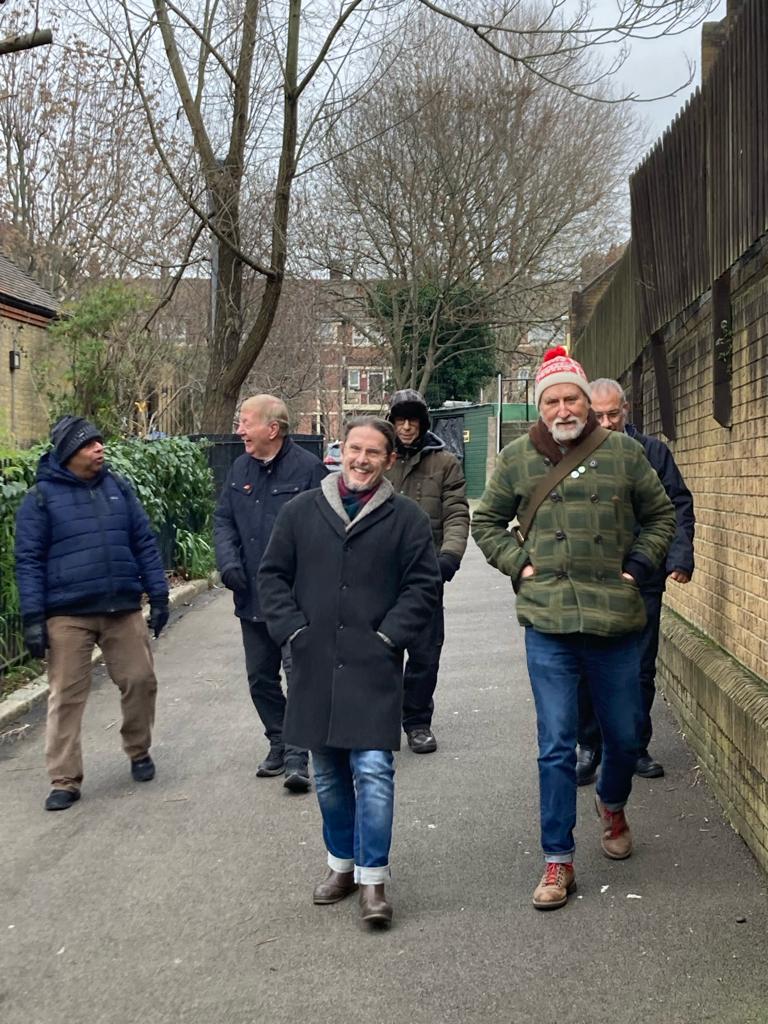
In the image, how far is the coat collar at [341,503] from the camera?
473cm

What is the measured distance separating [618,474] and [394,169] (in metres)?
30.3

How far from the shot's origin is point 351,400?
281 ft

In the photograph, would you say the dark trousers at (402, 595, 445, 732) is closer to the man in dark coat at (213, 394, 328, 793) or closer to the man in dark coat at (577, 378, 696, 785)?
the man in dark coat at (213, 394, 328, 793)

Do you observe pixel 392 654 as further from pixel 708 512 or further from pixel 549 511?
pixel 708 512

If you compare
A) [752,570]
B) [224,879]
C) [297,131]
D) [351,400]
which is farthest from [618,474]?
[351,400]

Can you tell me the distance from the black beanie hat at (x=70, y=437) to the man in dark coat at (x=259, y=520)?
2.43 feet

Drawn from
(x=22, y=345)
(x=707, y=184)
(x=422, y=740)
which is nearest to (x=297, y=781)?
(x=422, y=740)

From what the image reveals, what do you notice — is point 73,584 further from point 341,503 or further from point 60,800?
point 341,503

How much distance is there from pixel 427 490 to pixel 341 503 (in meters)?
2.26

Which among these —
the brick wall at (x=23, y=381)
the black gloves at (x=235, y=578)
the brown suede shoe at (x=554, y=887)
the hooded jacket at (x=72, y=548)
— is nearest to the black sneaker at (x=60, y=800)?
the hooded jacket at (x=72, y=548)

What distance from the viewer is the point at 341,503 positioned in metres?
4.79

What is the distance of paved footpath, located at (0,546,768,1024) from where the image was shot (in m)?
3.92

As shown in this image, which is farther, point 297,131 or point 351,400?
point 351,400

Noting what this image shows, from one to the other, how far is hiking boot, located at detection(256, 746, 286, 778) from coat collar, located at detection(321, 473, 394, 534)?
236 centimetres
